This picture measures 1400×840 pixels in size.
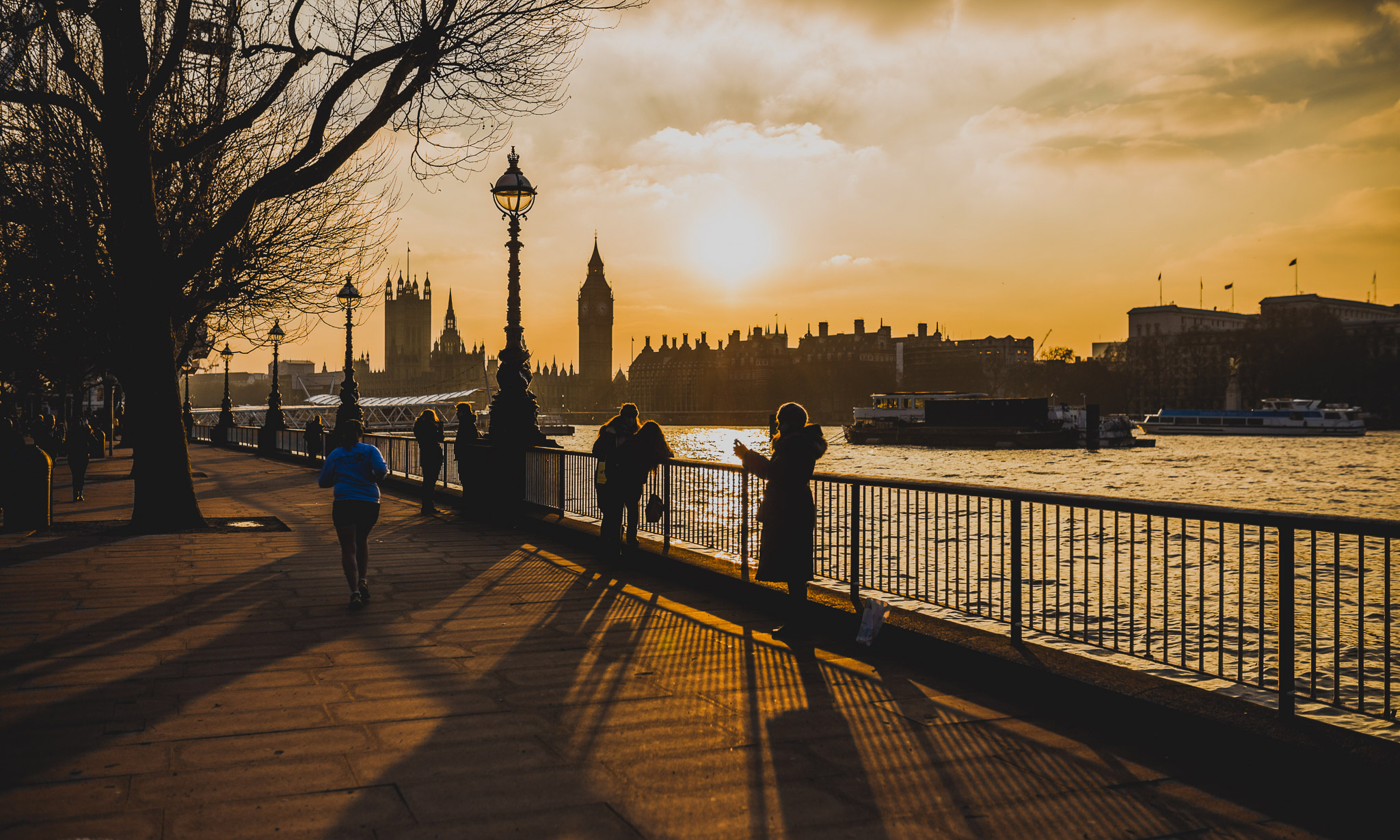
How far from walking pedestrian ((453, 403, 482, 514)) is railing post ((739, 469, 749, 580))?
7633 millimetres

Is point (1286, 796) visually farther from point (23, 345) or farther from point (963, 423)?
point (963, 423)

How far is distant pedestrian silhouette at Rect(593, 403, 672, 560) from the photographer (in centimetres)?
1126

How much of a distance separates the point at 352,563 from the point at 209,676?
2417 millimetres

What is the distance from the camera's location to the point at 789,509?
760 cm

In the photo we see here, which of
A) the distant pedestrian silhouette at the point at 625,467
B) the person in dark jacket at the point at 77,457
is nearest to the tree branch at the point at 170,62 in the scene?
Result: the distant pedestrian silhouette at the point at 625,467

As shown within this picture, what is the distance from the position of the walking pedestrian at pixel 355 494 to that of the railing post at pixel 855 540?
4.17 meters

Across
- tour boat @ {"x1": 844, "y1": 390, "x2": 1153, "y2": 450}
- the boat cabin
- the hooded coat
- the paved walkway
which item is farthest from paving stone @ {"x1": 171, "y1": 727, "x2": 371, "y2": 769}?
the boat cabin

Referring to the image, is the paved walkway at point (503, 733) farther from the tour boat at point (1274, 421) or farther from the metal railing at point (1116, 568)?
the tour boat at point (1274, 421)

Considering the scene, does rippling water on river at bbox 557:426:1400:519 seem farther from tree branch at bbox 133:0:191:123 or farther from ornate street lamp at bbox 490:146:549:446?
tree branch at bbox 133:0:191:123

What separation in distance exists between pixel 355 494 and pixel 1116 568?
20.8ft

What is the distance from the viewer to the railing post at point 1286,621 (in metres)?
4.89

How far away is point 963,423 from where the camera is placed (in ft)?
297

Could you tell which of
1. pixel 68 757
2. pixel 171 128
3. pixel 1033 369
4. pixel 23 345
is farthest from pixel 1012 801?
pixel 1033 369

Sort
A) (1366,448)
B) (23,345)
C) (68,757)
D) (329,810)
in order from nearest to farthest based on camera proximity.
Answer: (329,810) < (68,757) < (23,345) < (1366,448)
